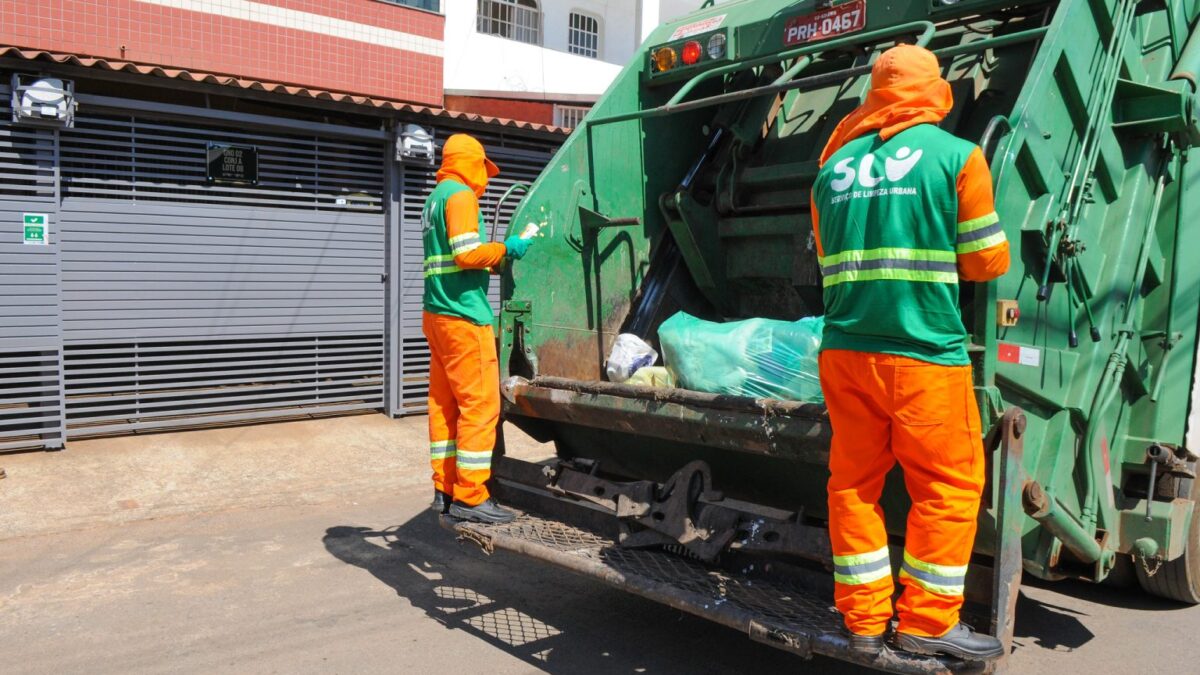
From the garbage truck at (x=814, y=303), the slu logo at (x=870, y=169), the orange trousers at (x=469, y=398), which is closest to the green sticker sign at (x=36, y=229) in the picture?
the orange trousers at (x=469, y=398)

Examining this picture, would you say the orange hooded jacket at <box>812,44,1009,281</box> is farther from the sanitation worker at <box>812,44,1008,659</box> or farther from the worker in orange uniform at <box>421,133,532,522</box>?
the worker in orange uniform at <box>421,133,532,522</box>

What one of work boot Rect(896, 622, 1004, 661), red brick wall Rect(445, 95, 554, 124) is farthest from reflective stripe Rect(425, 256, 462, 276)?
red brick wall Rect(445, 95, 554, 124)

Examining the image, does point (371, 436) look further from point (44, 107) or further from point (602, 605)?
point (602, 605)

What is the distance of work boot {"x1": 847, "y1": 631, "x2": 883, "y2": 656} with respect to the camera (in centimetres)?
255

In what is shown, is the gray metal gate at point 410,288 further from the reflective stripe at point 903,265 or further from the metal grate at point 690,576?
the reflective stripe at point 903,265

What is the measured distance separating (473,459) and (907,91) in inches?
86.9

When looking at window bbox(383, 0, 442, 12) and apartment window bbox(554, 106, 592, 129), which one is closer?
window bbox(383, 0, 442, 12)

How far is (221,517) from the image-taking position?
5328 mm

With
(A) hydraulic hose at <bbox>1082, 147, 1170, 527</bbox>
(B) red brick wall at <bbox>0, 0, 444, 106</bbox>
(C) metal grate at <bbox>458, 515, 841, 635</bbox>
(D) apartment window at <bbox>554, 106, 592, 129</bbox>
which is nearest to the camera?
(C) metal grate at <bbox>458, 515, 841, 635</bbox>

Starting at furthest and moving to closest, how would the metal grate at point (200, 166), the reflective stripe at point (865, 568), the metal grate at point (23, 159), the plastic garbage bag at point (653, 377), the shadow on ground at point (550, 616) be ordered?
the metal grate at point (200, 166), the metal grate at point (23, 159), the plastic garbage bag at point (653, 377), the shadow on ground at point (550, 616), the reflective stripe at point (865, 568)

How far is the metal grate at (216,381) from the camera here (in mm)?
6410

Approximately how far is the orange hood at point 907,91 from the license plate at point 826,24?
129cm

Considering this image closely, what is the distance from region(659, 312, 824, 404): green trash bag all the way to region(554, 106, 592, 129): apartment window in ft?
35.6

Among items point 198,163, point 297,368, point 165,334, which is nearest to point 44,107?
point 198,163
